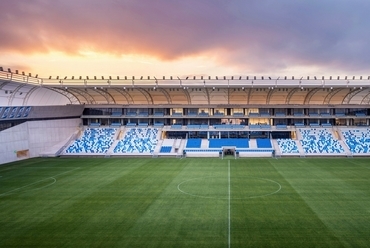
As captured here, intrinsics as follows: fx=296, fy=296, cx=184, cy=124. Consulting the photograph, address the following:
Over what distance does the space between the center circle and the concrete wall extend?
2394cm

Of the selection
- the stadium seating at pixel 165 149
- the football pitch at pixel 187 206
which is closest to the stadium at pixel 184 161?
the football pitch at pixel 187 206

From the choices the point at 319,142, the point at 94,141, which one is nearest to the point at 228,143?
the point at 319,142

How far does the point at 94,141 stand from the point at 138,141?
21.6 feet

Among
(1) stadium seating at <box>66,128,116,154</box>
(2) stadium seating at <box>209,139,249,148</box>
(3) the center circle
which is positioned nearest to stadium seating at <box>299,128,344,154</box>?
(2) stadium seating at <box>209,139,249,148</box>

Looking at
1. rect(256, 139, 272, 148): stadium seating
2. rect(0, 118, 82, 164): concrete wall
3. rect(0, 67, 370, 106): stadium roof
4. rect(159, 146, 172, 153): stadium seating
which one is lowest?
rect(159, 146, 172, 153): stadium seating

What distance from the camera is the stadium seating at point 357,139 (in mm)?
39031

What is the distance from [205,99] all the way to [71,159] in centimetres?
2141

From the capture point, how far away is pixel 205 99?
46.5 m

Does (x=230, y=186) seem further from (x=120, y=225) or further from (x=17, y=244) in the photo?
(x=17, y=244)

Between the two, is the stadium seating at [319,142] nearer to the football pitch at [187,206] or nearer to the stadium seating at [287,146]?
the stadium seating at [287,146]

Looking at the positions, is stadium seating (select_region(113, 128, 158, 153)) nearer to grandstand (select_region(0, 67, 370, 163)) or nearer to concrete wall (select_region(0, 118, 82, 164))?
grandstand (select_region(0, 67, 370, 163))

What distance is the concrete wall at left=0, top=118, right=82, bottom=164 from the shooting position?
35.7m

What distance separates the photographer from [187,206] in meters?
18.3

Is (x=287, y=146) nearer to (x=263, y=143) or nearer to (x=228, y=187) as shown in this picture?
(x=263, y=143)
